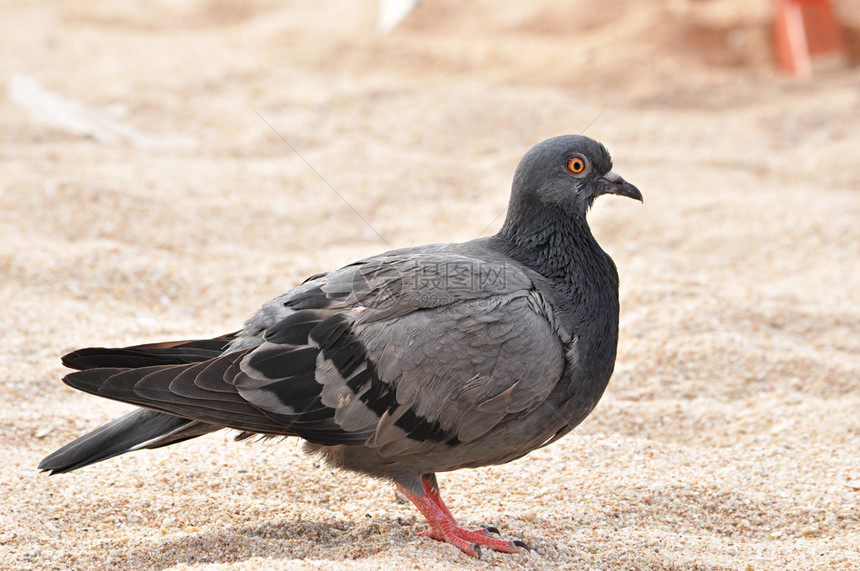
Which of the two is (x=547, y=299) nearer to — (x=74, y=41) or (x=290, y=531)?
(x=290, y=531)

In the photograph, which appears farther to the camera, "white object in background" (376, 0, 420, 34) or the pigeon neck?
"white object in background" (376, 0, 420, 34)

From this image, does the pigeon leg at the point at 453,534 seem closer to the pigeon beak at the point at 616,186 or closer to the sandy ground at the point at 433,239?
the sandy ground at the point at 433,239

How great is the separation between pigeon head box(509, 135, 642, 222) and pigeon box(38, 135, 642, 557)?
337 mm

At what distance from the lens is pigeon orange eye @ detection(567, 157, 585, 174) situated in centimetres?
342

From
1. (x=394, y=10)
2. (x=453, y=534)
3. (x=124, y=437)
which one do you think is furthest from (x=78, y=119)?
(x=453, y=534)

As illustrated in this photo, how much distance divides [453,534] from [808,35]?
310 inches

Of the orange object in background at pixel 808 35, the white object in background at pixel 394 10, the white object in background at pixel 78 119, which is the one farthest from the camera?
the orange object in background at pixel 808 35

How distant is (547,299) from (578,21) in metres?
7.54

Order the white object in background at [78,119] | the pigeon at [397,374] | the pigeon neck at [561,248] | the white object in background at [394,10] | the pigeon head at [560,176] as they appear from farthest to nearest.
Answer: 1. the white object in background at [394,10]
2. the white object in background at [78,119]
3. the pigeon head at [560,176]
4. the pigeon neck at [561,248]
5. the pigeon at [397,374]

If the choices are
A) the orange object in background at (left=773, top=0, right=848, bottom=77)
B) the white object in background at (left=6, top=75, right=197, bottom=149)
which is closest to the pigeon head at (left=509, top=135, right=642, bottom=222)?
the white object in background at (left=6, top=75, right=197, bottom=149)

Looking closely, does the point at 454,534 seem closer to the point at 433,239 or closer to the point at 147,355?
the point at 147,355

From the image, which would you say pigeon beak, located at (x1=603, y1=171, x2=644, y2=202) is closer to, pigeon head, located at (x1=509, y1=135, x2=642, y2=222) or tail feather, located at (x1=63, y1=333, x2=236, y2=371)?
pigeon head, located at (x1=509, y1=135, x2=642, y2=222)

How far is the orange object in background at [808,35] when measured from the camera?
8.93 metres

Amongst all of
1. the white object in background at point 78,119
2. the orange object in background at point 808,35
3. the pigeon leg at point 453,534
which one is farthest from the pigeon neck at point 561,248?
the orange object in background at point 808,35
